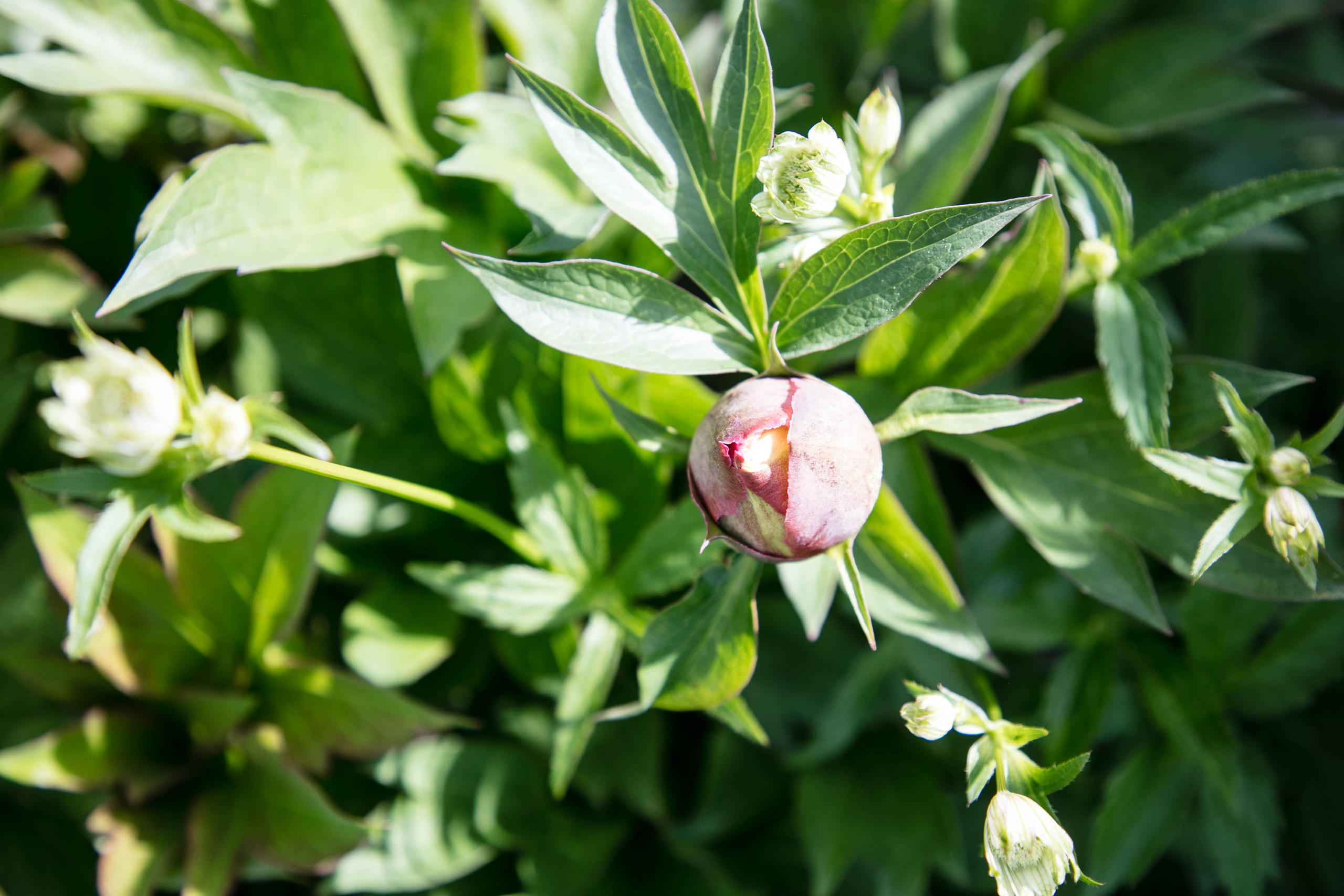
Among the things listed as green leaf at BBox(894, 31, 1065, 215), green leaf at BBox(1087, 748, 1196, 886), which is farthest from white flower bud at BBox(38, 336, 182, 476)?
green leaf at BBox(1087, 748, 1196, 886)

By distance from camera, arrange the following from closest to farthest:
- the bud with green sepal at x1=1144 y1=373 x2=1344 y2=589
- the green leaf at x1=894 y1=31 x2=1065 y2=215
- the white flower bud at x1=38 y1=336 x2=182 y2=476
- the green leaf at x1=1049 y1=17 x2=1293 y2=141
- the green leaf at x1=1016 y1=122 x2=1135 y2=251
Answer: the white flower bud at x1=38 y1=336 x2=182 y2=476 → the bud with green sepal at x1=1144 y1=373 x2=1344 y2=589 → the green leaf at x1=1016 y1=122 x2=1135 y2=251 → the green leaf at x1=894 y1=31 x2=1065 y2=215 → the green leaf at x1=1049 y1=17 x2=1293 y2=141

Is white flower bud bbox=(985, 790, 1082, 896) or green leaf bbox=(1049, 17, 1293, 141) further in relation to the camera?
green leaf bbox=(1049, 17, 1293, 141)

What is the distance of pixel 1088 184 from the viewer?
694 mm

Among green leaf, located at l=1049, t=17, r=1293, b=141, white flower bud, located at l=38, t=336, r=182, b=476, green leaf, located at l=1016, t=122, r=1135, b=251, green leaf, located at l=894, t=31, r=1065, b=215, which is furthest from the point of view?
green leaf, located at l=1049, t=17, r=1293, b=141

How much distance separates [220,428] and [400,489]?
0.11 meters

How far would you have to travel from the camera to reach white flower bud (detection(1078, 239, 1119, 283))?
668mm

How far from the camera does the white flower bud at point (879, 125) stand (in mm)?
561

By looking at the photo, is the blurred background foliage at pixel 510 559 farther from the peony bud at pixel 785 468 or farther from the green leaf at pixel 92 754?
the peony bud at pixel 785 468

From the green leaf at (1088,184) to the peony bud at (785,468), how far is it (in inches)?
12.3

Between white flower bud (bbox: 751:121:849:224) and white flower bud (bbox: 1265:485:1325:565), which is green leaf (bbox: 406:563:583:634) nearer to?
white flower bud (bbox: 751:121:849:224)

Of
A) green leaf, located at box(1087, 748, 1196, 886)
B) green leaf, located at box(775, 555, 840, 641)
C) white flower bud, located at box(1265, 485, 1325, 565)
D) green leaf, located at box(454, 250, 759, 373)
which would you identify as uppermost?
green leaf, located at box(454, 250, 759, 373)

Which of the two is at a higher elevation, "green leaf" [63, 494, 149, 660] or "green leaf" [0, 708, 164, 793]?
"green leaf" [63, 494, 149, 660]

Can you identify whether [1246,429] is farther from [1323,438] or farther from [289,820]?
[289,820]

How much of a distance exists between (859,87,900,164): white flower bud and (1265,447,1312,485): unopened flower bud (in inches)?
13.4
